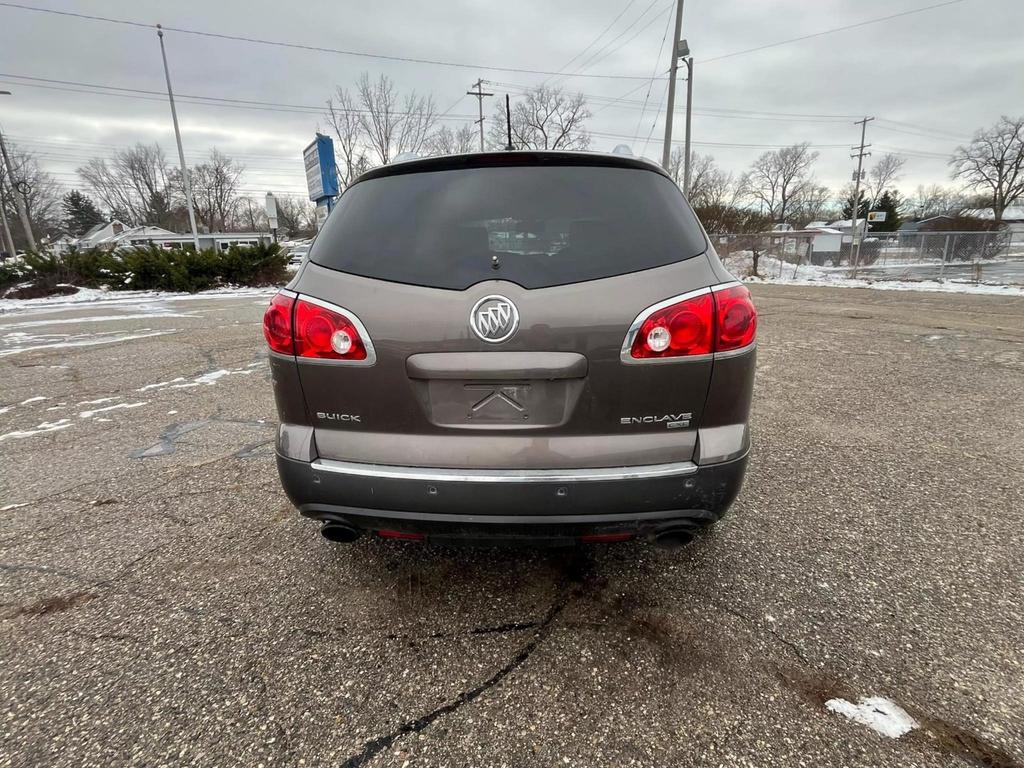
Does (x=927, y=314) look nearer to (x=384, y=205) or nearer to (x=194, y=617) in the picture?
(x=384, y=205)

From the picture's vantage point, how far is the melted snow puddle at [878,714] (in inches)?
62.3

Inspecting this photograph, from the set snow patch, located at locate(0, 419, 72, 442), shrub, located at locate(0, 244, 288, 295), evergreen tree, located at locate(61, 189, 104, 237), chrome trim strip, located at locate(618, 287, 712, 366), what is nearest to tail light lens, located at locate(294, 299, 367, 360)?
chrome trim strip, located at locate(618, 287, 712, 366)

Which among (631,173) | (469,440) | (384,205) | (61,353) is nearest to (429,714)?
(469,440)

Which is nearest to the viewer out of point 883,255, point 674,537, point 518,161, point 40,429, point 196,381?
point 674,537

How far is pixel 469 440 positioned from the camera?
1768mm

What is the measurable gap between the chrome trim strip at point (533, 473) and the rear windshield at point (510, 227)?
0.63 meters

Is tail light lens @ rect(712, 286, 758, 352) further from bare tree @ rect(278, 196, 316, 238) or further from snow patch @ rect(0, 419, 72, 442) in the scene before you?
bare tree @ rect(278, 196, 316, 238)

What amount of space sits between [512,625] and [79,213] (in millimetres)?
98027

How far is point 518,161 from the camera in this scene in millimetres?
2012

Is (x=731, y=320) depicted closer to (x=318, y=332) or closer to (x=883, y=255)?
(x=318, y=332)

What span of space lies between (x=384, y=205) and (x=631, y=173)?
0.97 meters

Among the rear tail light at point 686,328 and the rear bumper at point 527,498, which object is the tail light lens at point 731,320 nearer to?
the rear tail light at point 686,328

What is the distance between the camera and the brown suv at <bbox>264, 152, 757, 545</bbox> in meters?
1.70

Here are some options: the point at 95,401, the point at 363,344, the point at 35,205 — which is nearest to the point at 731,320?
the point at 363,344
